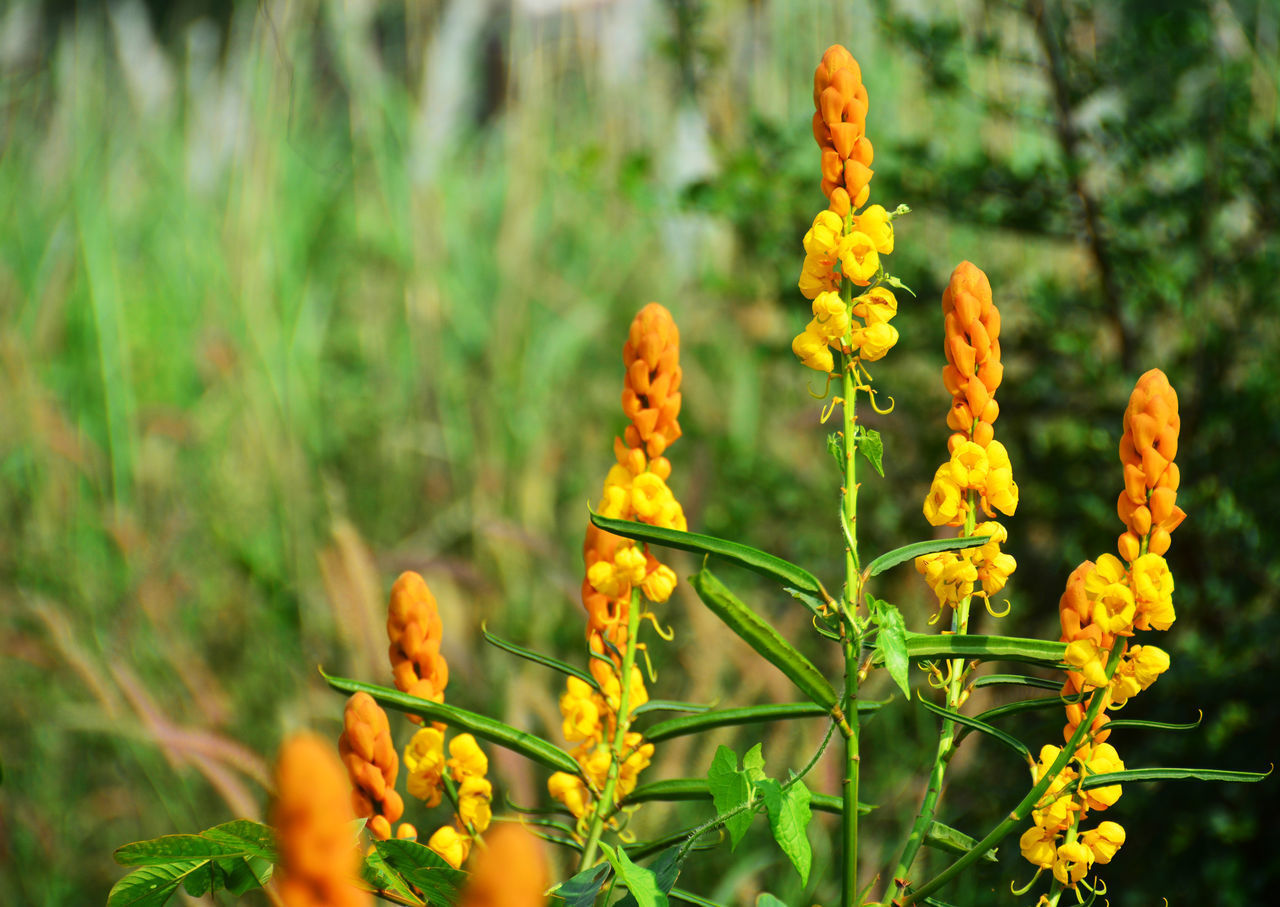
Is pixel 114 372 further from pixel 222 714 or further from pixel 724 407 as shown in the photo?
pixel 724 407

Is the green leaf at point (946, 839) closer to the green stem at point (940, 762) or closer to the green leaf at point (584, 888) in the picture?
the green stem at point (940, 762)

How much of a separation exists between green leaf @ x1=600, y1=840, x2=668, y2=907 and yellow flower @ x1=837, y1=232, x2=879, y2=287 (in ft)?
0.67

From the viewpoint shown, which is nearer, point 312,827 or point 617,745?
point 312,827

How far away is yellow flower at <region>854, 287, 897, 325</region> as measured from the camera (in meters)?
0.38

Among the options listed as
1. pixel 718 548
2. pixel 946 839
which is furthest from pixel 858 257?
pixel 946 839

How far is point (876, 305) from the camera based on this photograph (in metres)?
0.38

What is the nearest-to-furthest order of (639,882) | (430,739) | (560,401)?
(639,882) < (430,739) < (560,401)

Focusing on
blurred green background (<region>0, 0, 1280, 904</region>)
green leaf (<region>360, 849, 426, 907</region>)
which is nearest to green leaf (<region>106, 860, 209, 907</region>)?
green leaf (<region>360, 849, 426, 907</region>)

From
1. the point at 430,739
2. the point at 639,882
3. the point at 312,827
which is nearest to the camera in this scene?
the point at 312,827

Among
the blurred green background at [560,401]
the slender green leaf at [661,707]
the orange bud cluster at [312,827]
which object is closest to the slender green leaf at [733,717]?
the slender green leaf at [661,707]

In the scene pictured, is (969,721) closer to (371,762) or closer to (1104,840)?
(1104,840)

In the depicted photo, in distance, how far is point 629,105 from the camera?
236cm

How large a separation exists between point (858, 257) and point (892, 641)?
13 centimetres

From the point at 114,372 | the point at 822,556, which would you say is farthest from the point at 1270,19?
the point at 114,372
